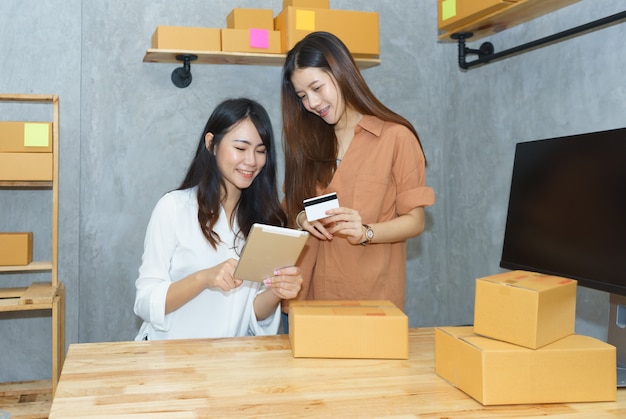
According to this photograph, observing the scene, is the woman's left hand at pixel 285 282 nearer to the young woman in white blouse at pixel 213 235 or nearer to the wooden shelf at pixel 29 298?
the young woman in white blouse at pixel 213 235

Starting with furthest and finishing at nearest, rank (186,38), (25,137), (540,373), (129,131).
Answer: (129,131), (186,38), (25,137), (540,373)

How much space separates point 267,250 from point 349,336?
0.87 ft

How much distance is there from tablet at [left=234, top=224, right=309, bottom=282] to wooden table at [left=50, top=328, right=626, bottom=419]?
18 centimetres

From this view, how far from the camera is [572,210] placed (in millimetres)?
1400

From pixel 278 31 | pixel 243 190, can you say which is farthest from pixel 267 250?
pixel 278 31

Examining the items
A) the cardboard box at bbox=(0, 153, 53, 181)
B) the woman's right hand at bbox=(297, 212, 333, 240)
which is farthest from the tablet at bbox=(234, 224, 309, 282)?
the cardboard box at bbox=(0, 153, 53, 181)

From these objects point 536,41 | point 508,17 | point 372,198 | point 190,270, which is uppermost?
point 508,17

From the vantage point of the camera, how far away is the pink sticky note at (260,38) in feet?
10.0

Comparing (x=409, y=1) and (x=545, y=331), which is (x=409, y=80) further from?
(x=545, y=331)

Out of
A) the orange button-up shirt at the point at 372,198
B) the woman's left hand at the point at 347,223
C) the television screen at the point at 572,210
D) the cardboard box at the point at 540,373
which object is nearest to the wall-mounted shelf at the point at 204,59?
the orange button-up shirt at the point at 372,198

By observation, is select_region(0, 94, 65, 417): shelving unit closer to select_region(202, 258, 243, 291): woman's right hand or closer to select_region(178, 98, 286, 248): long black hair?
select_region(178, 98, 286, 248): long black hair

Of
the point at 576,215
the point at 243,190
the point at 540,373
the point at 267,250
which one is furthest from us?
the point at 243,190

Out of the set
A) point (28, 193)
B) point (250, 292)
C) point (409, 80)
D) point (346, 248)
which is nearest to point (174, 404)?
point (250, 292)

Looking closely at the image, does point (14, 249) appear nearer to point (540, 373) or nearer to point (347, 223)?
point (347, 223)
